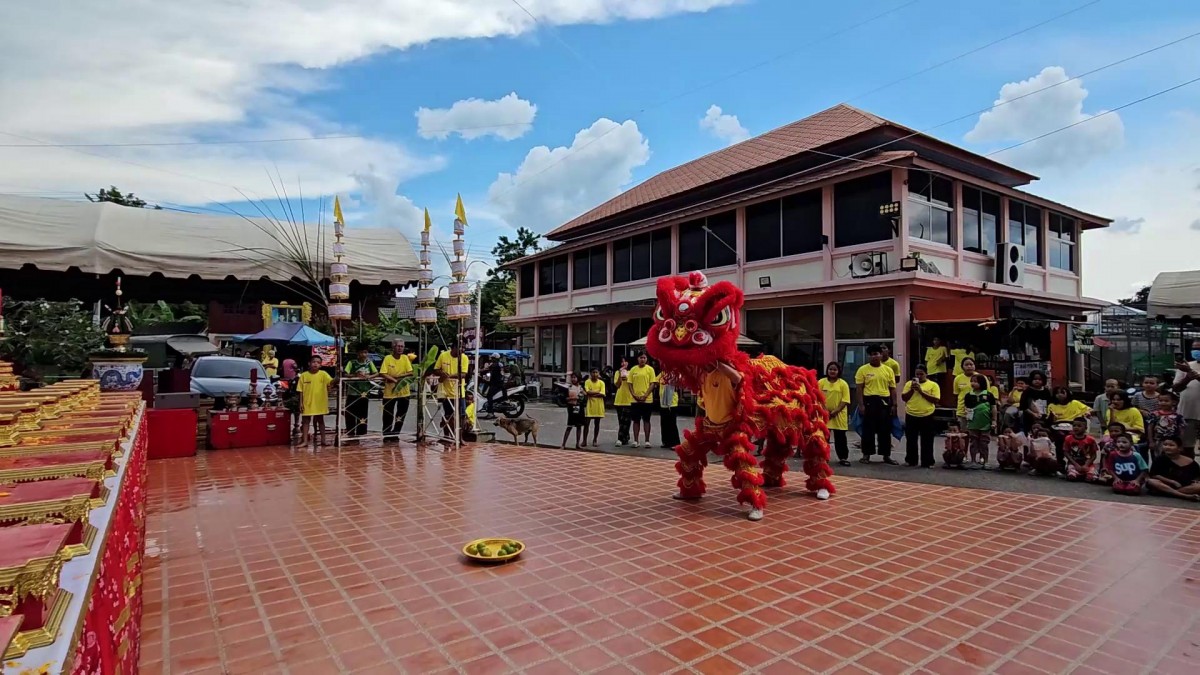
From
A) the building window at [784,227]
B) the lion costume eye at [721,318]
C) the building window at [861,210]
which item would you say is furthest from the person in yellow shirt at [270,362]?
the lion costume eye at [721,318]

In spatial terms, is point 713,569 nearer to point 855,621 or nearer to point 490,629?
point 855,621

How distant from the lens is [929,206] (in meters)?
13.2

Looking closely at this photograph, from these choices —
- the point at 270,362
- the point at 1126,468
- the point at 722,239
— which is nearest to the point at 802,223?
the point at 722,239

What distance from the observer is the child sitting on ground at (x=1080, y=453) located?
7.03 meters

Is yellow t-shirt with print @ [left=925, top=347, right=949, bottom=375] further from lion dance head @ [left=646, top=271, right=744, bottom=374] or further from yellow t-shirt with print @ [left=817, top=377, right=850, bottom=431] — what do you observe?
lion dance head @ [left=646, top=271, right=744, bottom=374]

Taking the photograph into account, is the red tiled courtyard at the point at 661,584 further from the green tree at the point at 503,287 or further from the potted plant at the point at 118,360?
the green tree at the point at 503,287

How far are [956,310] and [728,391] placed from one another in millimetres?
8369

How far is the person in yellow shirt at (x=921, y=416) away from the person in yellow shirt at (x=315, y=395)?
827 cm

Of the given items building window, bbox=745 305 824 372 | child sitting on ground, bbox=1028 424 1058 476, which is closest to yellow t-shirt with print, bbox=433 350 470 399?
child sitting on ground, bbox=1028 424 1058 476

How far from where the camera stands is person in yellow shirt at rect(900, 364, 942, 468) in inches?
314

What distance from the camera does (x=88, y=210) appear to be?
636cm

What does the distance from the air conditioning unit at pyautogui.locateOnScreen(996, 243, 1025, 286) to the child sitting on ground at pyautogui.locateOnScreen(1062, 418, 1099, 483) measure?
805 centimetres

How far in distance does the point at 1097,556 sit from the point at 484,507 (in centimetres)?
459

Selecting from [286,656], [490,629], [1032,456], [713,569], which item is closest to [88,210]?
[286,656]
